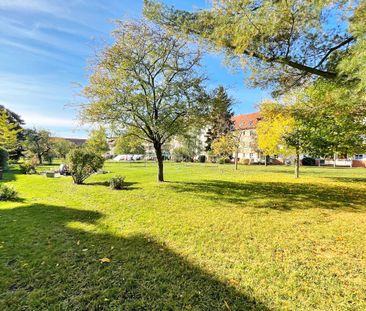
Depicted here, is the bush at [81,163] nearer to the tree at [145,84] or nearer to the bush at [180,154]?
the tree at [145,84]

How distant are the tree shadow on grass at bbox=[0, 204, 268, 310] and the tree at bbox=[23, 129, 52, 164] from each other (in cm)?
3552

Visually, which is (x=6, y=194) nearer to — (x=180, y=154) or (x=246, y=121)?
(x=180, y=154)

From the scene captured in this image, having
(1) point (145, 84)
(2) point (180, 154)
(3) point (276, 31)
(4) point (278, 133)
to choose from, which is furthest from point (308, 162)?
(3) point (276, 31)

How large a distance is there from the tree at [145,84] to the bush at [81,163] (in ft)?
7.16

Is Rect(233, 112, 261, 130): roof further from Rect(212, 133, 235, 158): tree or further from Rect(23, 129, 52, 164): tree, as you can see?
Rect(23, 129, 52, 164): tree

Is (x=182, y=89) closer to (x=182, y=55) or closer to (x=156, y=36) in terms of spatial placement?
(x=182, y=55)

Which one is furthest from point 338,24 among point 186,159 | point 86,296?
point 186,159

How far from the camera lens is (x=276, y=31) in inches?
214

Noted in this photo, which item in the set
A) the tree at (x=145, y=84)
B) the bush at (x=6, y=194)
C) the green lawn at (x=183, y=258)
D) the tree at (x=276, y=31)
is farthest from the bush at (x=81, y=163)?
the tree at (x=276, y=31)

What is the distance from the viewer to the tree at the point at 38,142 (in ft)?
114

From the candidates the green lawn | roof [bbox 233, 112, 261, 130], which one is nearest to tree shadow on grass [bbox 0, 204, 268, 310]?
the green lawn

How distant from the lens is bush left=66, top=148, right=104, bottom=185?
12.2 meters

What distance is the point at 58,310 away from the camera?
2578 mm

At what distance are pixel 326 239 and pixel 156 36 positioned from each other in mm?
10185
